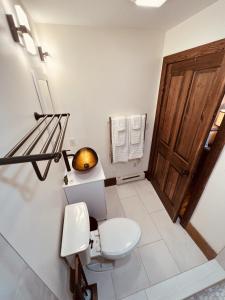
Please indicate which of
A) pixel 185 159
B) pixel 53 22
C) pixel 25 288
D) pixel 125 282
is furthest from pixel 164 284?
pixel 53 22

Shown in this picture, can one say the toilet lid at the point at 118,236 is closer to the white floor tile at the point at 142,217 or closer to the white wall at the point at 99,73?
the white floor tile at the point at 142,217

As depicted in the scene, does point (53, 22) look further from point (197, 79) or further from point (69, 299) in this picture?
Result: point (69, 299)

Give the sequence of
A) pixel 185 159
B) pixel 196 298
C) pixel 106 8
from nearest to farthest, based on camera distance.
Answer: pixel 106 8 < pixel 196 298 < pixel 185 159

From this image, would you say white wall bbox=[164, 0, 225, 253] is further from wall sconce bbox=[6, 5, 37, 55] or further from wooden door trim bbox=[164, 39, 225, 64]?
wall sconce bbox=[6, 5, 37, 55]

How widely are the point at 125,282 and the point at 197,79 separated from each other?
→ 2000 mm

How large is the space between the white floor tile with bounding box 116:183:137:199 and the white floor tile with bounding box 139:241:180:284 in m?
0.75

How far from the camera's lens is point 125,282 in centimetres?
128

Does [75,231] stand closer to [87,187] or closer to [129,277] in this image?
[87,187]

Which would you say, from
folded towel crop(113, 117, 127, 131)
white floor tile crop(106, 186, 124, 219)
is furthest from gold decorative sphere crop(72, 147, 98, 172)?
white floor tile crop(106, 186, 124, 219)

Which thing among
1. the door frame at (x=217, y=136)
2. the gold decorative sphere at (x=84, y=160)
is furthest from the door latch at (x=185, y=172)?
the gold decorative sphere at (x=84, y=160)

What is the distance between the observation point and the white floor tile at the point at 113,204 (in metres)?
1.88

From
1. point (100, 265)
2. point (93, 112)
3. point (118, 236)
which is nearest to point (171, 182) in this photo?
point (118, 236)

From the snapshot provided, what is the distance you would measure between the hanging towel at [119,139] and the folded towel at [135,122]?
97 mm

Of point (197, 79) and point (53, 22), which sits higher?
point (53, 22)
